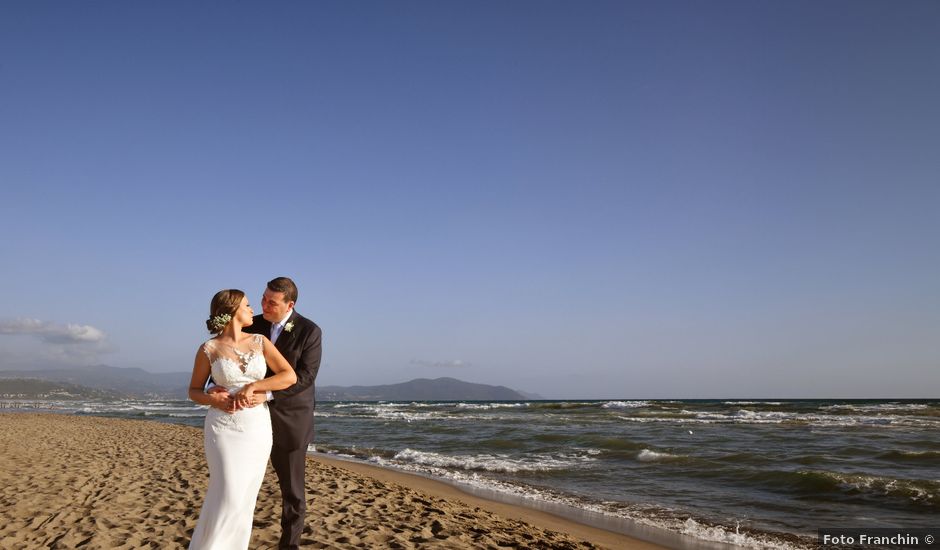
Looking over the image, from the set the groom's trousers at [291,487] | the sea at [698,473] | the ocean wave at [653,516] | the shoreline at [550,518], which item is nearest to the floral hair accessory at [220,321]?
the groom's trousers at [291,487]

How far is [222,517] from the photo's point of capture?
3.38m

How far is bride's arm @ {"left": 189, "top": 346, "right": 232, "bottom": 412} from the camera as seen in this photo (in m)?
3.33

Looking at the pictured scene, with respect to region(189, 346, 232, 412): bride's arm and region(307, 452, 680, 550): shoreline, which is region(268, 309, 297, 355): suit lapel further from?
region(307, 452, 680, 550): shoreline

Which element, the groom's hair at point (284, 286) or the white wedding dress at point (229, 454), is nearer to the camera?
the white wedding dress at point (229, 454)

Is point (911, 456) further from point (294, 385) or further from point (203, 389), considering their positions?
point (203, 389)

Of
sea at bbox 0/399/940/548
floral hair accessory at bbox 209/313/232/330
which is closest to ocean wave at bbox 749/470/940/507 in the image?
sea at bbox 0/399/940/548

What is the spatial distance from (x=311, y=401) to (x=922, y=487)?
36.5ft

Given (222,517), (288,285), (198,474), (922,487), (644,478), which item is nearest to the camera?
(222,517)

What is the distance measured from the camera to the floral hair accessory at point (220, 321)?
3.44 metres

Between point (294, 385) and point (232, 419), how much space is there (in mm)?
495

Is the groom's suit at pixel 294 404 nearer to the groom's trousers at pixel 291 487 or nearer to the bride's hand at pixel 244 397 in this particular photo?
the groom's trousers at pixel 291 487

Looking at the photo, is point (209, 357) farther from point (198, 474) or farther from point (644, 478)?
point (644, 478)

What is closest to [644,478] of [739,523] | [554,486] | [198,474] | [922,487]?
[554,486]

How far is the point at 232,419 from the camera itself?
3383 millimetres
